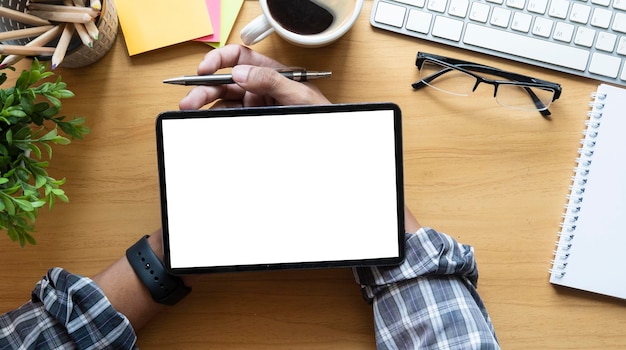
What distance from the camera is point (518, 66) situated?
0.73 metres

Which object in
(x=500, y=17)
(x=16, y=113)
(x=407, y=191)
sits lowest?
(x=407, y=191)

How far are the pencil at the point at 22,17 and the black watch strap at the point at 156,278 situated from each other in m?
0.27

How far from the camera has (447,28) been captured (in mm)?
713

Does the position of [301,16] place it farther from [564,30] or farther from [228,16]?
[564,30]

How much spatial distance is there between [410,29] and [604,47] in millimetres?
234

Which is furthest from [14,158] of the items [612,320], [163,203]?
[612,320]

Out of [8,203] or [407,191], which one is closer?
[8,203]

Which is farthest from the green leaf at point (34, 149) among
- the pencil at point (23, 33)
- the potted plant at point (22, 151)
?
the pencil at point (23, 33)

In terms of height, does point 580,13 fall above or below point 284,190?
above

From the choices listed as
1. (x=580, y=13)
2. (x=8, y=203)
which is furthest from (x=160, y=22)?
(x=580, y=13)

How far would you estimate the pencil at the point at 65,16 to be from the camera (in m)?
0.60

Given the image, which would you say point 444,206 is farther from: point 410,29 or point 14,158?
point 14,158

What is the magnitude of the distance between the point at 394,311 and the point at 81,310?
0.36 meters

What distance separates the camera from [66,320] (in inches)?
25.6
